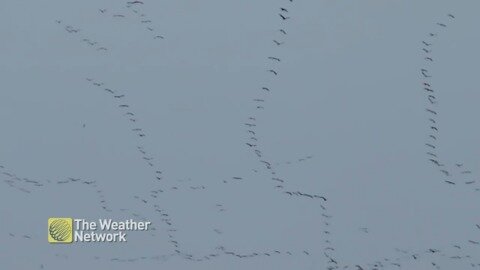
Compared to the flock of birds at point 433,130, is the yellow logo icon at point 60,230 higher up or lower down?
lower down

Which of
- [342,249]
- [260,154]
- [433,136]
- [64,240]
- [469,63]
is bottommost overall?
[64,240]

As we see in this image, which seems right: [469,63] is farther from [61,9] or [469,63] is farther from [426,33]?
[61,9]

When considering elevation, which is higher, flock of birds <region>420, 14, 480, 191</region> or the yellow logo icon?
flock of birds <region>420, 14, 480, 191</region>

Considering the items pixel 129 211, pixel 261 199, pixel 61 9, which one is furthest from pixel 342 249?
pixel 61 9

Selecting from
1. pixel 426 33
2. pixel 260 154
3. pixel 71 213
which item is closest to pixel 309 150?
pixel 260 154

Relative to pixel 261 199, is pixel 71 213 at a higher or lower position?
lower

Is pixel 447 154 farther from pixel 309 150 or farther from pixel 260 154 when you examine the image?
pixel 260 154
